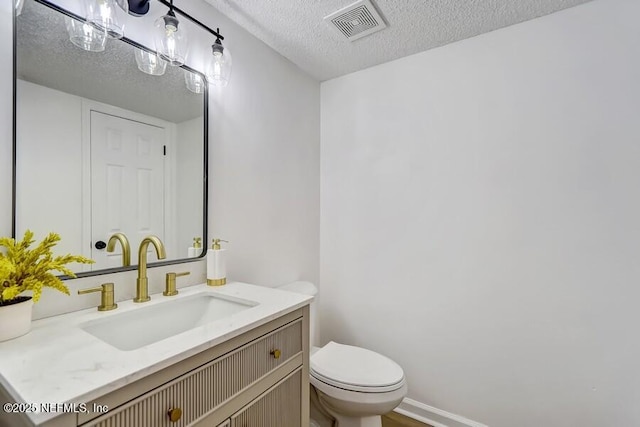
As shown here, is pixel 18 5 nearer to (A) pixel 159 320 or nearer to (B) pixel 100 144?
(B) pixel 100 144

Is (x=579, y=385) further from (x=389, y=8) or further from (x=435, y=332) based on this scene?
(x=389, y=8)

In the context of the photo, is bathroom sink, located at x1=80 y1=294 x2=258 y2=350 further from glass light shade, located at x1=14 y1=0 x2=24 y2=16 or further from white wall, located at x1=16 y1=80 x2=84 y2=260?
glass light shade, located at x1=14 y1=0 x2=24 y2=16

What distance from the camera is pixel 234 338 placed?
0.86m

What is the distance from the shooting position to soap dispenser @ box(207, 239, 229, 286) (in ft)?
4.31

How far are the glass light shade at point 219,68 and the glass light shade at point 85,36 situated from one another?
42 cm

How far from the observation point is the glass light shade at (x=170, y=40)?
3.76ft

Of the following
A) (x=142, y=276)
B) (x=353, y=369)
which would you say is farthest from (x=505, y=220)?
(x=142, y=276)

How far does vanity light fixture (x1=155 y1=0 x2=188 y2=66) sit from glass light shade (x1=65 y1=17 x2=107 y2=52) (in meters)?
0.19

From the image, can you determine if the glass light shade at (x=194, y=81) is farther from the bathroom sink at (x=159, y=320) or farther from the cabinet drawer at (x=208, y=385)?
the cabinet drawer at (x=208, y=385)

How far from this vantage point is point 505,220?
1.62 metres

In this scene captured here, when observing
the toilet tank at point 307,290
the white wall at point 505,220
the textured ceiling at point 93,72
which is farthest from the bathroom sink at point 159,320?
the white wall at point 505,220

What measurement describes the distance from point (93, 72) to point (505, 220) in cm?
198

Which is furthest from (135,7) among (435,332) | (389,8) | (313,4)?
(435,332)

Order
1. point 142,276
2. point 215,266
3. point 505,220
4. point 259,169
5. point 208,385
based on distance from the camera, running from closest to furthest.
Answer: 1. point 208,385
2. point 142,276
3. point 215,266
4. point 505,220
5. point 259,169
